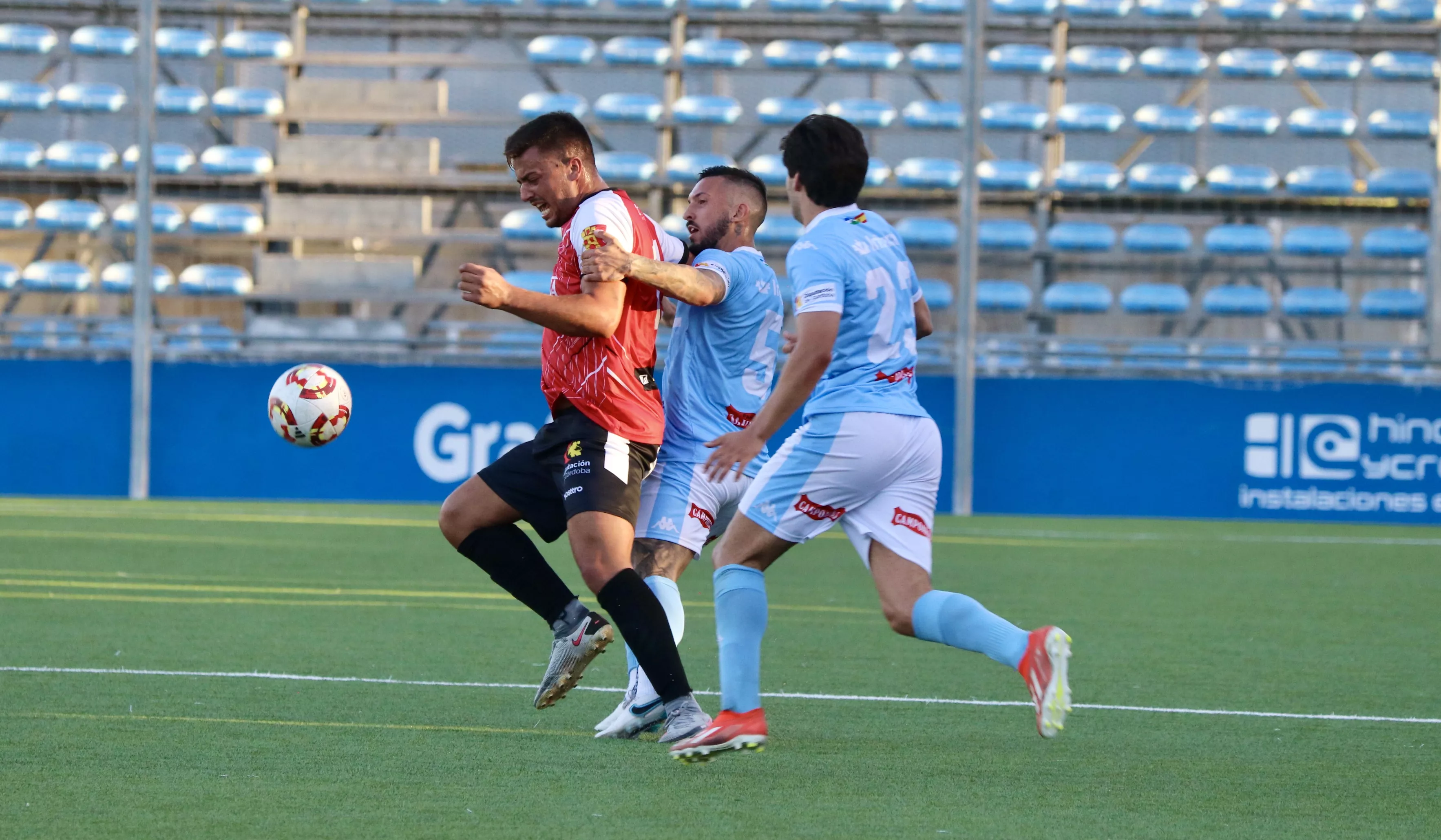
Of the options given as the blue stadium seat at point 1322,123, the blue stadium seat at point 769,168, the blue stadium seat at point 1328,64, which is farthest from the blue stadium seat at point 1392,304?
the blue stadium seat at point 769,168

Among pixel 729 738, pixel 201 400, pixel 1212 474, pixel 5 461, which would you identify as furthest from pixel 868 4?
pixel 729 738

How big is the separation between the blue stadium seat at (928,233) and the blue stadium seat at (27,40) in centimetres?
914

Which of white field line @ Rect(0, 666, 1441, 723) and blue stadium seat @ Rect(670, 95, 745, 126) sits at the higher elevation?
blue stadium seat @ Rect(670, 95, 745, 126)

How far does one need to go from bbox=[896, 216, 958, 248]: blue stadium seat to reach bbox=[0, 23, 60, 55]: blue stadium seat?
30.0 feet

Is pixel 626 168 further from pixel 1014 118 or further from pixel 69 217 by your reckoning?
pixel 69 217

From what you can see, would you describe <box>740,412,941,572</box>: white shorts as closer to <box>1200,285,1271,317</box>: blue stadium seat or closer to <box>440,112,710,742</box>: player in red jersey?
<box>440,112,710,742</box>: player in red jersey

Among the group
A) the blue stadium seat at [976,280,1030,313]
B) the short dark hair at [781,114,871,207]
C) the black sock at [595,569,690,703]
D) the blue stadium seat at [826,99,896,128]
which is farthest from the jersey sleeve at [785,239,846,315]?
the blue stadium seat at [826,99,896,128]

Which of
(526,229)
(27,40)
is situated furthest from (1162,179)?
(27,40)

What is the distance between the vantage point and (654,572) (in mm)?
5145

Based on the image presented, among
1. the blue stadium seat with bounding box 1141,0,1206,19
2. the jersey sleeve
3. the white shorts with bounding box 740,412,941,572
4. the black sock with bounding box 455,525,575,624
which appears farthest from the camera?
the blue stadium seat with bounding box 1141,0,1206,19

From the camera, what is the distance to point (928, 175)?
1753cm

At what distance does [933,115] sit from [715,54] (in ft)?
7.75

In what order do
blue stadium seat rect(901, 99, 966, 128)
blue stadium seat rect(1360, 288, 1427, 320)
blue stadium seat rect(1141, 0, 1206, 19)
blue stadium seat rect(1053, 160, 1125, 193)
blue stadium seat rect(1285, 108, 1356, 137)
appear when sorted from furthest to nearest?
blue stadium seat rect(1141, 0, 1206, 19) → blue stadium seat rect(901, 99, 966, 128) → blue stadium seat rect(1285, 108, 1356, 137) → blue stadium seat rect(1053, 160, 1125, 193) → blue stadium seat rect(1360, 288, 1427, 320)

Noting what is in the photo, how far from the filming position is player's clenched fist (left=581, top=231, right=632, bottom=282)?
14.6 ft
